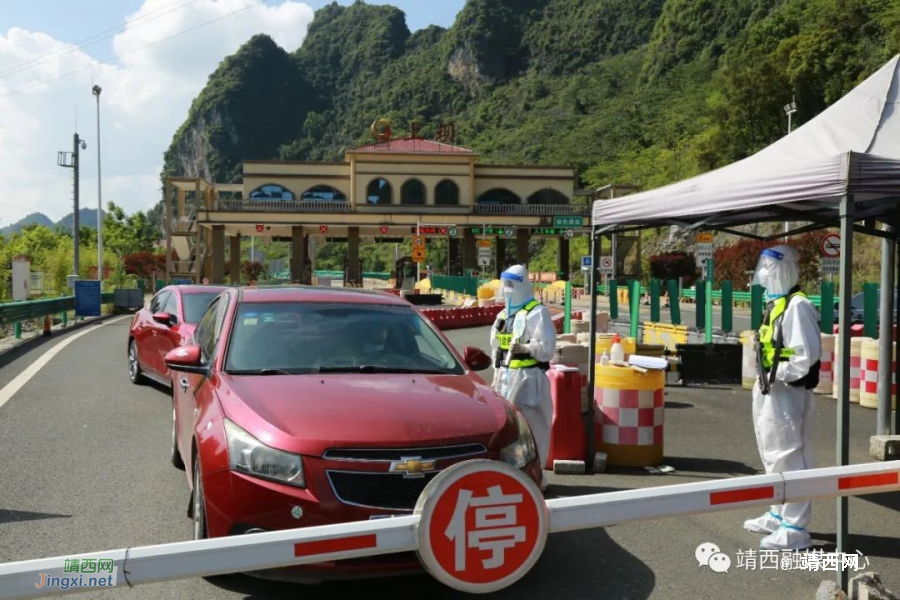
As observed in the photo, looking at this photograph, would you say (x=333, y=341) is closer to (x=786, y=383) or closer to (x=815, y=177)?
(x=786, y=383)

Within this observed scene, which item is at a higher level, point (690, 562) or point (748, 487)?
point (748, 487)

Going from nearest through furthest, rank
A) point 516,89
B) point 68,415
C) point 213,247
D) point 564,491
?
point 564,491
point 68,415
point 213,247
point 516,89

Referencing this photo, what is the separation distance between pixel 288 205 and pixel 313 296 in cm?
5422

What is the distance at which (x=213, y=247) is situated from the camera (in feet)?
185

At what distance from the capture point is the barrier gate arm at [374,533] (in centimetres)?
264

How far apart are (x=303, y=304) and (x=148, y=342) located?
6.83 m

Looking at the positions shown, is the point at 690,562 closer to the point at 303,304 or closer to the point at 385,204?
the point at 303,304

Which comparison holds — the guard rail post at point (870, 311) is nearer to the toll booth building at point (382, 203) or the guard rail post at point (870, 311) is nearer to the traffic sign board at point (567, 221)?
the traffic sign board at point (567, 221)

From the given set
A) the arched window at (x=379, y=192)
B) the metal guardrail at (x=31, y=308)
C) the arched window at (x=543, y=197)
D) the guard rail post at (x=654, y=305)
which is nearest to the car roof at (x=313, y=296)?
the guard rail post at (x=654, y=305)

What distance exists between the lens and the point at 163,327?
11.5 meters

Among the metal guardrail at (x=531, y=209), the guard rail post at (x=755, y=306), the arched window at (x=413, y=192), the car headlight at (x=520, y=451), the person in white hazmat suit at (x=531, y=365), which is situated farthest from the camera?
the arched window at (x=413, y=192)

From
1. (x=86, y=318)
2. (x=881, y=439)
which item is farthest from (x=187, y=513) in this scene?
(x=86, y=318)

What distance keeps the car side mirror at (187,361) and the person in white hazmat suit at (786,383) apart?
3.54 meters

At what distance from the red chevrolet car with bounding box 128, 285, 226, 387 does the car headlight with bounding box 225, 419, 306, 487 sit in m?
6.67
